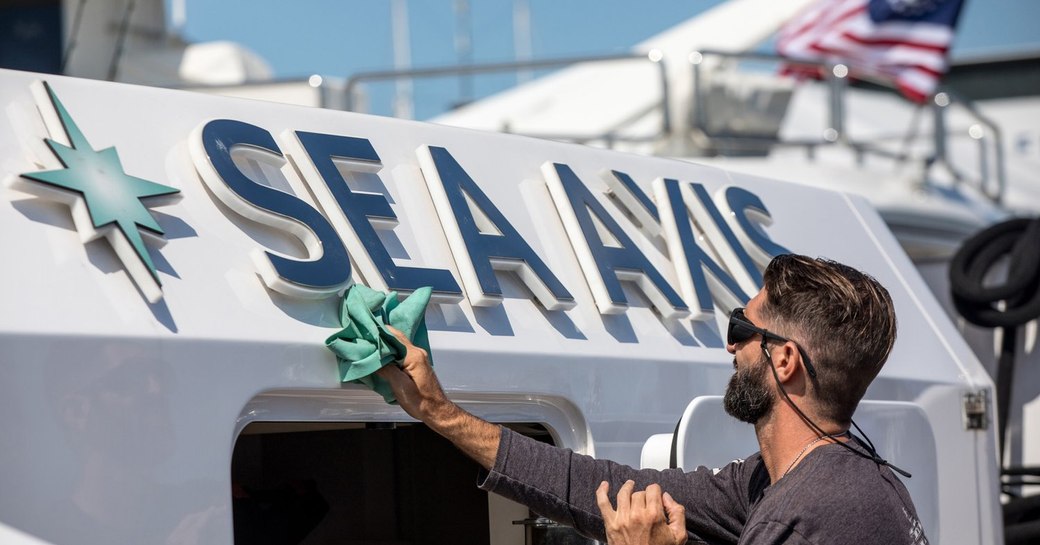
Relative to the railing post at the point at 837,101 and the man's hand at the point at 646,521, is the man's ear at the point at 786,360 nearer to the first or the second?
the man's hand at the point at 646,521

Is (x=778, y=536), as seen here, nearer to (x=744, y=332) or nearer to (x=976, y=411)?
(x=744, y=332)

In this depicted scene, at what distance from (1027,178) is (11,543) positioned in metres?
9.38

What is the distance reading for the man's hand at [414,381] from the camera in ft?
5.82

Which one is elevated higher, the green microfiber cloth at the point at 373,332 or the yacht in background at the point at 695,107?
the green microfiber cloth at the point at 373,332

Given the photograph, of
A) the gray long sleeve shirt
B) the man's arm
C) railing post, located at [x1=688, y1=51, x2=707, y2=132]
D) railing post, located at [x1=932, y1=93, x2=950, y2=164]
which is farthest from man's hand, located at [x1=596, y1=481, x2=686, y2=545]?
railing post, located at [x1=932, y1=93, x2=950, y2=164]

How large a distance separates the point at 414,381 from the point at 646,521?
1.27 ft

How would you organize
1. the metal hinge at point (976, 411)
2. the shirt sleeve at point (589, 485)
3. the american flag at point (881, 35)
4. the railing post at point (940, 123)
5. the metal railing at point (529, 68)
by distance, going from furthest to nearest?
the american flag at point (881, 35), the railing post at point (940, 123), the metal railing at point (529, 68), the metal hinge at point (976, 411), the shirt sleeve at point (589, 485)

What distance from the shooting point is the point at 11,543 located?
1.40 metres

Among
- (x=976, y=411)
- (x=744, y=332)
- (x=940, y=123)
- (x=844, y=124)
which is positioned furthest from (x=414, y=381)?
(x=940, y=123)

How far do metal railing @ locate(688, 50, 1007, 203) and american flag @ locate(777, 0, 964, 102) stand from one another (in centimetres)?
56

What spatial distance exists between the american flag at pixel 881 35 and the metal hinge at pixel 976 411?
207 inches

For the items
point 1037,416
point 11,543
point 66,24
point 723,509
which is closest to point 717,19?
point 66,24

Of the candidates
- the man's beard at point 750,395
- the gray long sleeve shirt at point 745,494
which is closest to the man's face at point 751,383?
the man's beard at point 750,395

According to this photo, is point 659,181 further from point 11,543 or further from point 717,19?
point 717,19
